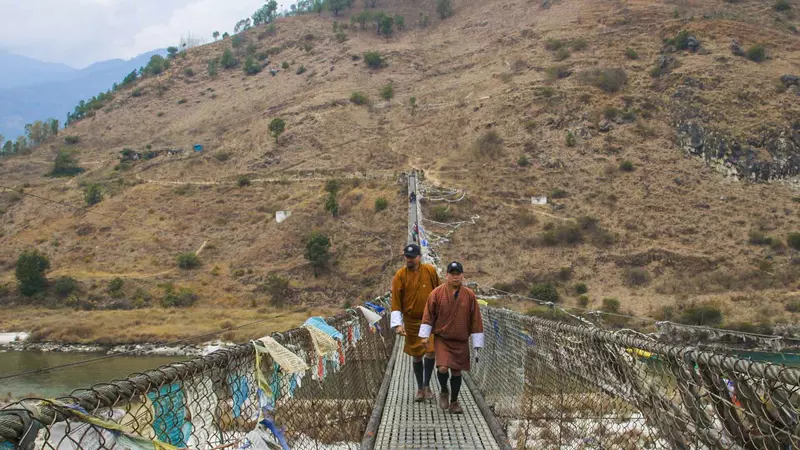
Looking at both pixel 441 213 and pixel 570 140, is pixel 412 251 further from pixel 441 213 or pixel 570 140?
pixel 570 140

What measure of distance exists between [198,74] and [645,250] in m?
63.9

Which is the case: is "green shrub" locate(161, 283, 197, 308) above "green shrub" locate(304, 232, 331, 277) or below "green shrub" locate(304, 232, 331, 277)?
below

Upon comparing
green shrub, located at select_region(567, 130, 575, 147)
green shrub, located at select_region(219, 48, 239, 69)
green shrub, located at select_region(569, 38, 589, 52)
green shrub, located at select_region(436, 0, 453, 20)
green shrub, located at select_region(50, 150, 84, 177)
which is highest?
green shrub, located at select_region(436, 0, 453, 20)

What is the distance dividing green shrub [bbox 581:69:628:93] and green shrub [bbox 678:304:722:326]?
2536 centimetres

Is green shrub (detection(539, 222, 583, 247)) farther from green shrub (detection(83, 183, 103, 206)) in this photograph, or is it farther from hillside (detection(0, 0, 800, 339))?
green shrub (detection(83, 183, 103, 206))

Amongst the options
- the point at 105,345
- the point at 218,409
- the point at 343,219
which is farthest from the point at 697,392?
the point at 343,219

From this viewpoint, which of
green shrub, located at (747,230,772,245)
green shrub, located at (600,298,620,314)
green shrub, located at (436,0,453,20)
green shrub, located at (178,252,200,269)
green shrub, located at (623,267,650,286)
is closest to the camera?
green shrub, located at (600,298,620,314)

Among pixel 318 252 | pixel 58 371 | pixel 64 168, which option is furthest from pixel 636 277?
pixel 64 168

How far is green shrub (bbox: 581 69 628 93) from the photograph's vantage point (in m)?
41.6

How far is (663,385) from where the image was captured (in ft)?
7.27

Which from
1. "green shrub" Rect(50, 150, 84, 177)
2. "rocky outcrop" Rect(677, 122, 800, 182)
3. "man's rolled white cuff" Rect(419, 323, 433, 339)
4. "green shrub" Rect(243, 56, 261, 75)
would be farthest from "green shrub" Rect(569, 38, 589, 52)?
"man's rolled white cuff" Rect(419, 323, 433, 339)

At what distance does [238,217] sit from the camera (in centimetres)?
3656

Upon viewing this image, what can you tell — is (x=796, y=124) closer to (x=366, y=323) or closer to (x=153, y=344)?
(x=366, y=323)

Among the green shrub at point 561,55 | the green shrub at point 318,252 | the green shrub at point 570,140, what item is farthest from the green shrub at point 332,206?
the green shrub at point 561,55
